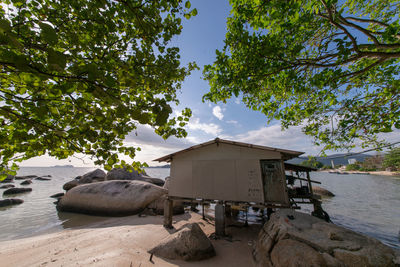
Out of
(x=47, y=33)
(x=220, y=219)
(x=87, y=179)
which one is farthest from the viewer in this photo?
(x=87, y=179)

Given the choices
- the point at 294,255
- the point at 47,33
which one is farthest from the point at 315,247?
the point at 47,33

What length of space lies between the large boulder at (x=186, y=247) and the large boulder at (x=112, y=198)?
836 cm

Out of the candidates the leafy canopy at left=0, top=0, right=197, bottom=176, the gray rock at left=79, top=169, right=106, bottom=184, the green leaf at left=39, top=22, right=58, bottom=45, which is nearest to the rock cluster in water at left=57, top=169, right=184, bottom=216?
the gray rock at left=79, top=169, right=106, bottom=184

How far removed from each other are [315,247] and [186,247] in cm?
411

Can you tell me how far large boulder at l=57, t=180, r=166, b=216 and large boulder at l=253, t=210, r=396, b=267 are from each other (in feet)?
35.2

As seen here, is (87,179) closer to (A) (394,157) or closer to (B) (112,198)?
(B) (112,198)

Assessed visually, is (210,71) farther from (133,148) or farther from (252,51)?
(133,148)

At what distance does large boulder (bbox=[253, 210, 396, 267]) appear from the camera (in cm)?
345

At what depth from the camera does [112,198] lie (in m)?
13.6

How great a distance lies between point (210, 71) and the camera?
6383 mm

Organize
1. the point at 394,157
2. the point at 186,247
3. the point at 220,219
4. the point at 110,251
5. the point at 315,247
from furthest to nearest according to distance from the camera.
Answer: the point at 394,157 → the point at 220,219 → the point at 110,251 → the point at 186,247 → the point at 315,247

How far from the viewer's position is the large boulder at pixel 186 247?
5.56m

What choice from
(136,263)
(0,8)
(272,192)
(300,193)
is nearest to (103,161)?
(0,8)

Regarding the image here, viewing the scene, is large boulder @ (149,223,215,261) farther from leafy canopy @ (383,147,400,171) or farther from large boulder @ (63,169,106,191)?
large boulder @ (63,169,106,191)
